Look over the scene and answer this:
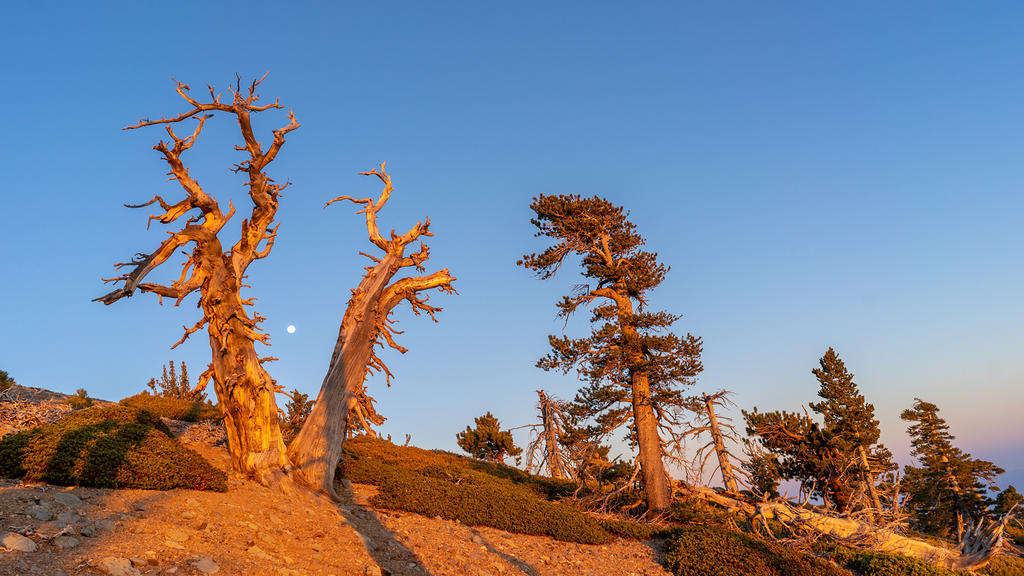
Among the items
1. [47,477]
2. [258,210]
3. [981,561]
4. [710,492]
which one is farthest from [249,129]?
[981,561]

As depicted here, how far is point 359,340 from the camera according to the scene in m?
15.0

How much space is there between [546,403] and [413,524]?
15812mm

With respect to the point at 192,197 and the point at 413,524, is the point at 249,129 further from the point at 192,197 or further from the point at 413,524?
the point at 413,524

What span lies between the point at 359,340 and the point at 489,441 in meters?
18.3

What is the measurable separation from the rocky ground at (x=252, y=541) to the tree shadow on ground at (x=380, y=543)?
3cm

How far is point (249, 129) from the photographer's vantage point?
13.0 metres

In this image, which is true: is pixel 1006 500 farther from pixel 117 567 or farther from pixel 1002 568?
pixel 117 567

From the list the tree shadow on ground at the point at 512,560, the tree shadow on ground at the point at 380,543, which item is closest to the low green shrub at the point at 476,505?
the tree shadow on ground at the point at 380,543

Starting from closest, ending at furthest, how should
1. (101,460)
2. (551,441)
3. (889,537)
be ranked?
1. (101,460)
2. (889,537)
3. (551,441)

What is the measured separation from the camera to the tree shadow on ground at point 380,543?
8.75m

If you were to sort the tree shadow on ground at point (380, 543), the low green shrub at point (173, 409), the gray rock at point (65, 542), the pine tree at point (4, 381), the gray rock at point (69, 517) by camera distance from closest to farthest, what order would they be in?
the gray rock at point (65, 542) < the gray rock at point (69, 517) < the tree shadow on ground at point (380, 543) < the pine tree at point (4, 381) < the low green shrub at point (173, 409)

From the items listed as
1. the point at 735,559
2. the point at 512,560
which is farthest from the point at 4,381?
the point at 735,559

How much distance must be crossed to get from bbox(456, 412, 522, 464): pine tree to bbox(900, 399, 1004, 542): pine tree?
78.1 feet

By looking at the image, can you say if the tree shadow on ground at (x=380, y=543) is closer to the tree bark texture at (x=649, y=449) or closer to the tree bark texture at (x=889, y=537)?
the tree bark texture at (x=889, y=537)
